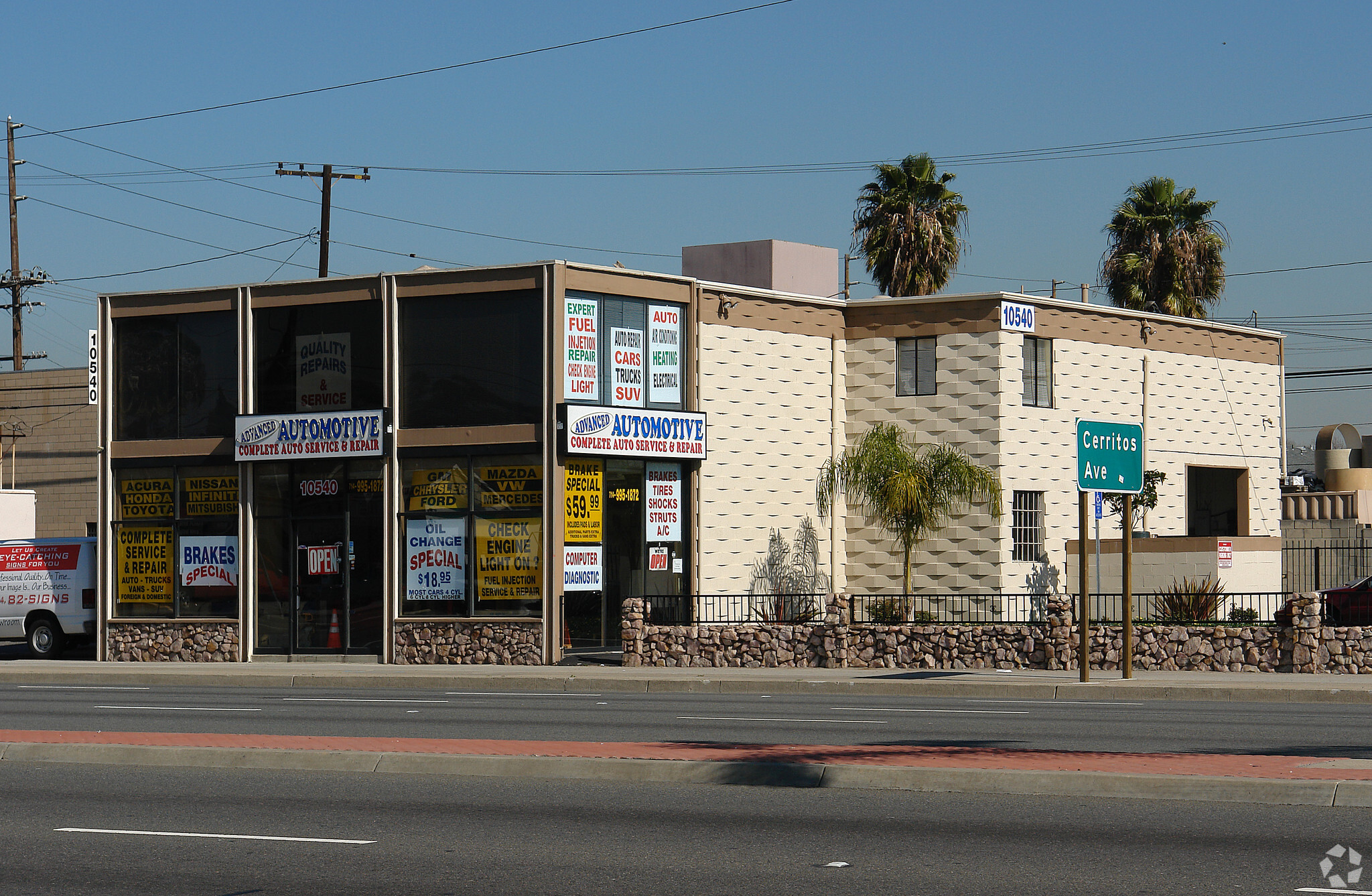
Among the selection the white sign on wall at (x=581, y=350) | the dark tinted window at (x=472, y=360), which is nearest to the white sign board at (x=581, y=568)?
the dark tinted window at (x=472, y=360)

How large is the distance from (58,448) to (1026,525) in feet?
98.1

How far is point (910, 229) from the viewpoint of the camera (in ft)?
Answer: 143

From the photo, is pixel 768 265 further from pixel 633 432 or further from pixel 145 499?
pixel 145 499

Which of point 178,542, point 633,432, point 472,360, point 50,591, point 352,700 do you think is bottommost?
point 352,700

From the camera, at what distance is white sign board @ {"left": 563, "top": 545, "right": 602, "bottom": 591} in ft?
93.5

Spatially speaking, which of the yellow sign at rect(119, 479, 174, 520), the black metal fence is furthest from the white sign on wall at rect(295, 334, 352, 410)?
the black metal fence

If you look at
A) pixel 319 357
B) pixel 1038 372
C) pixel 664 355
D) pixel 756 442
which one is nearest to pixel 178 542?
pixel 319 357

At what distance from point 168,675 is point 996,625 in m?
14.4

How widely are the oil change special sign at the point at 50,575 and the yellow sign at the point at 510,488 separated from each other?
9.32 m

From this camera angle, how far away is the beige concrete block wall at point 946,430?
32.3 m

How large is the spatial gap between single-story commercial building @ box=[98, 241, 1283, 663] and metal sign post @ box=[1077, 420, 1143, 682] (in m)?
9.79

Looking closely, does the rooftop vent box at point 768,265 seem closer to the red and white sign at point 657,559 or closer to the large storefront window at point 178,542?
the red and white sign at point 657,559

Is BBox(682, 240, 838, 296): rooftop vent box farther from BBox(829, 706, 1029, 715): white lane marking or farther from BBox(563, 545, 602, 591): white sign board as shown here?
BBox(829, 706, 1029, 715): white lane marking

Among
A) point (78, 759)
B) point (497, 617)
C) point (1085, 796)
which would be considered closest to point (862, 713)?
point (1085, 796)
